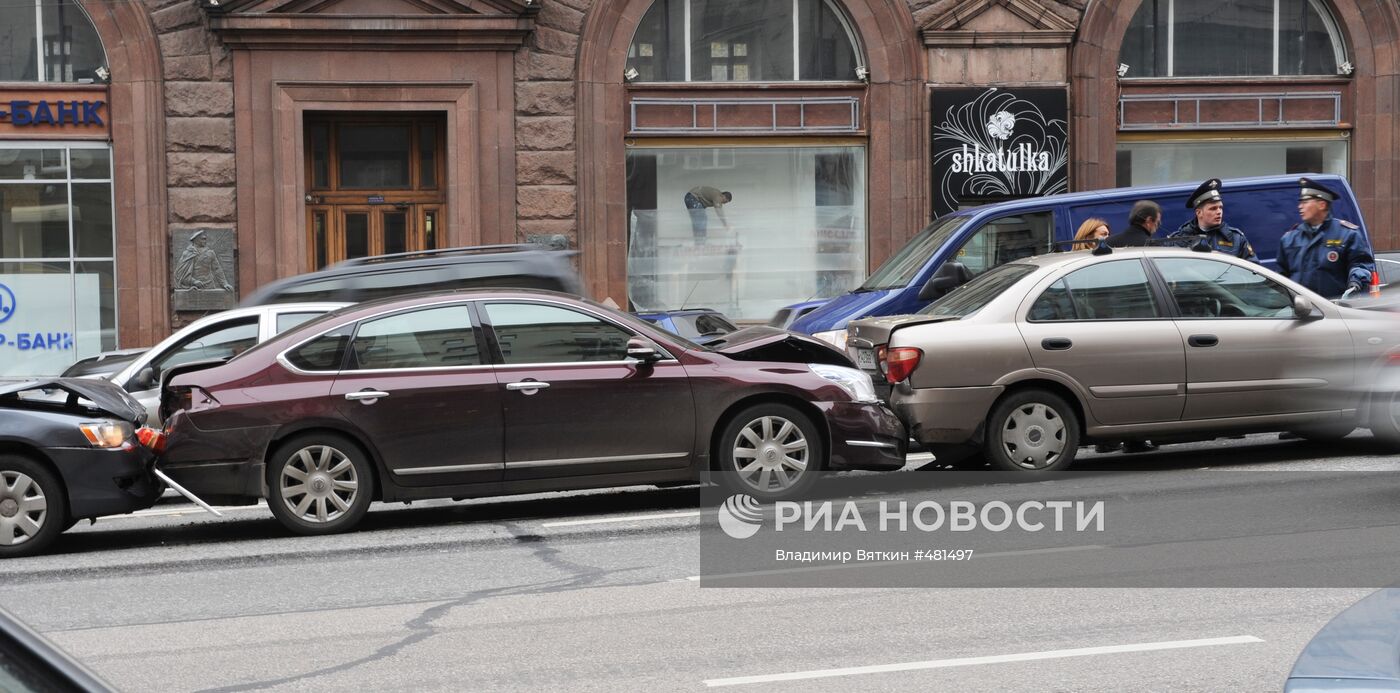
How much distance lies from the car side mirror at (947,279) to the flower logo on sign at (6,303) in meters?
12.1

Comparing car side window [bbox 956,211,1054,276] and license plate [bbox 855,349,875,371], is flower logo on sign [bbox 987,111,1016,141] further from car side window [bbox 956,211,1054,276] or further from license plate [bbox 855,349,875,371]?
license plate [bbox 855,349,875,371]

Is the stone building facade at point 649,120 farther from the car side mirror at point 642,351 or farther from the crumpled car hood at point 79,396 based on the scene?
the car side mirror at point 642,351

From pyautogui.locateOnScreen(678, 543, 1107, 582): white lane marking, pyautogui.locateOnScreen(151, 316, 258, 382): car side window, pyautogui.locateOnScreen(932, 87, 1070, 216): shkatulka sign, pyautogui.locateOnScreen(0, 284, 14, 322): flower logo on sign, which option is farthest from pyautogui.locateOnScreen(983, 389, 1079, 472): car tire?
pyautogui.locateOnScreen(0, 284, 14, 322): flower logo on sign

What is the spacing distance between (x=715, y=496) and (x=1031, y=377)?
224cm

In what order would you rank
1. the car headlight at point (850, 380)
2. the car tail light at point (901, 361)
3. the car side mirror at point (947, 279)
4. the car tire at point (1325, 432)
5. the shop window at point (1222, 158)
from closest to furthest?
the car headlight at point (850, 380) → the car tail light at point (901, 361) → the car tire at point (1325, 432) → the car side mirror at point (947, 279) → the shop window at point (1222, 158)

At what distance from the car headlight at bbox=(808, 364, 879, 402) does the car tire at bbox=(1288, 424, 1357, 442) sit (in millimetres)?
3325

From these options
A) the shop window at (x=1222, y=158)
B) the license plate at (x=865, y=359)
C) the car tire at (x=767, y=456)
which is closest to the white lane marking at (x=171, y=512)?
the car tire at (x=767, y=456)

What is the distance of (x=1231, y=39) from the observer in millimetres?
21000

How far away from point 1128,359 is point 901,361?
5.07 feet

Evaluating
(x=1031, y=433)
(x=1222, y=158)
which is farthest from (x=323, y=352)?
(x=1222, y=158)

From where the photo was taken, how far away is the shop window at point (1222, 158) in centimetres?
2097

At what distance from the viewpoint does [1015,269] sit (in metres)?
10.9

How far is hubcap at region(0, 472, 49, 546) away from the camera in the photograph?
9.05m

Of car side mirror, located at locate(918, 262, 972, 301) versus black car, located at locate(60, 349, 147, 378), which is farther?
car side mirror, located at locate(918, 262, 972, 301)
